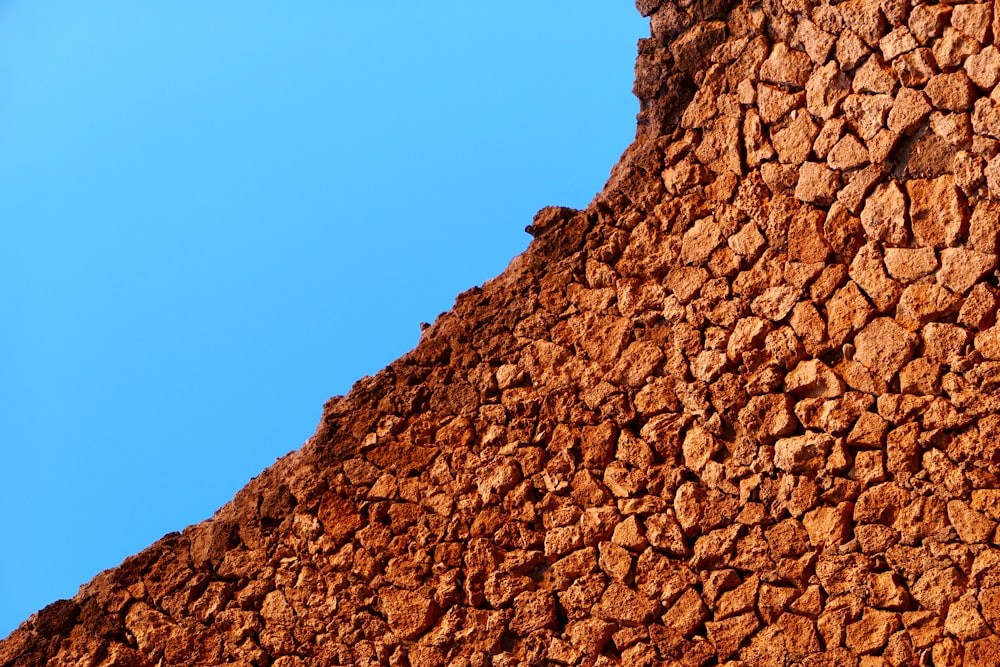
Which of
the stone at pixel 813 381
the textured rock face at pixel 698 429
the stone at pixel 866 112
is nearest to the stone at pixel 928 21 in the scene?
the textured rock face at pixel 698 429

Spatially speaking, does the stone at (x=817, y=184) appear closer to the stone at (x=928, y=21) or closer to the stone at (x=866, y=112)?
the stone at (x=866, y=112)

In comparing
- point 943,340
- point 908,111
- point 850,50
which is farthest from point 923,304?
point 850,50

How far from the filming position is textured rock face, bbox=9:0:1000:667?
17.8 feet

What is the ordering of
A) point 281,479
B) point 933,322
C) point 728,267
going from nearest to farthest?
point 933,322, point 728,267, point 281,479

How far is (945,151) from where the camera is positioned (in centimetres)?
548

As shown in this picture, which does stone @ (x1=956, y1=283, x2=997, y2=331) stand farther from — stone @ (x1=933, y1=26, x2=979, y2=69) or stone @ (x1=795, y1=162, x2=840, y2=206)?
stone @ (x1=933, y1=26, x2=979, y2=69)

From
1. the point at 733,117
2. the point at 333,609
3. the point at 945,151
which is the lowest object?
the point at 945,151

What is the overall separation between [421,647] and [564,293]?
1659mm

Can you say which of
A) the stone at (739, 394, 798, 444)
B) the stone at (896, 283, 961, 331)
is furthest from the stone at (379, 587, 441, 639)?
the stone at (896, 283, 961, 331)

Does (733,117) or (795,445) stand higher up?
(733,117)

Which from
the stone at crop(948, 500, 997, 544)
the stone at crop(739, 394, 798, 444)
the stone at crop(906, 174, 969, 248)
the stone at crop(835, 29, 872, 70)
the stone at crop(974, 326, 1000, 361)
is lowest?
the stone at crop(948, 500, 997, 544)

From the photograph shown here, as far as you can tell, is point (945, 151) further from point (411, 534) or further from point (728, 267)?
point (411, 534)

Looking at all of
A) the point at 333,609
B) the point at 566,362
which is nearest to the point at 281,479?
the point at 333,609

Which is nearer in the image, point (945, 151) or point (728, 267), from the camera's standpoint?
point (945, 151)
